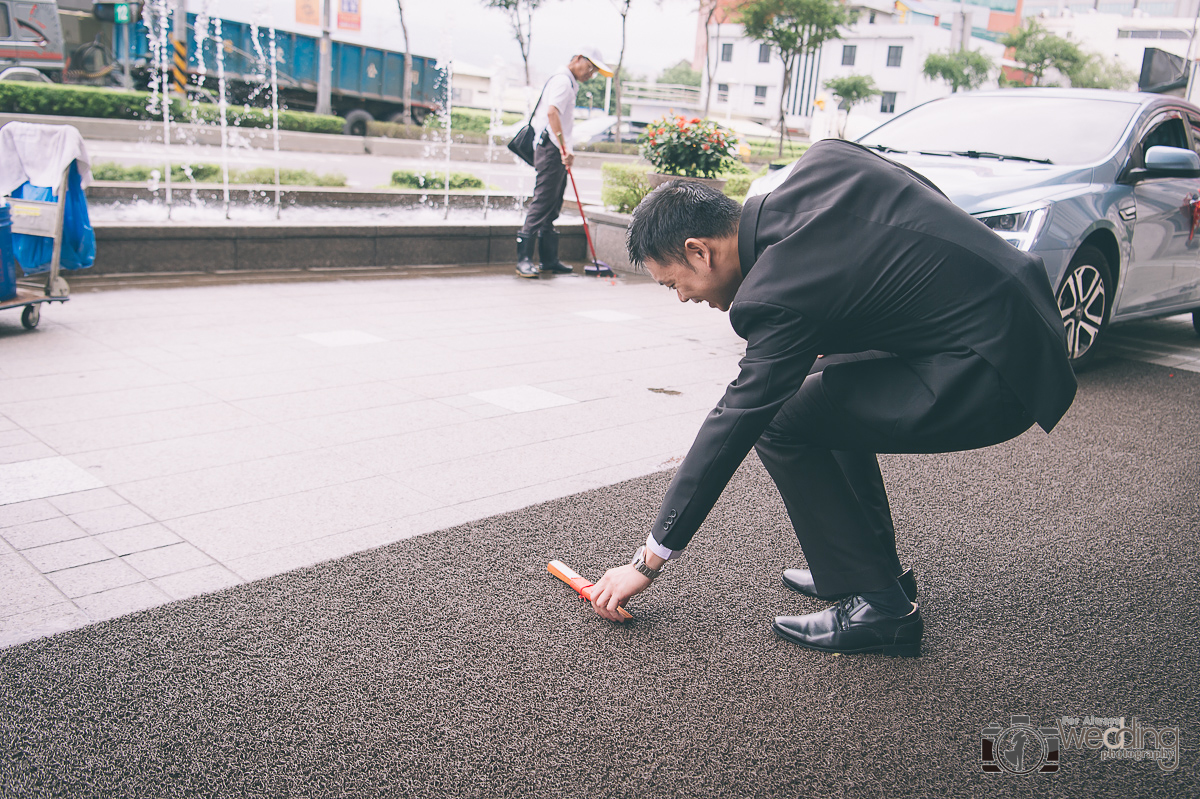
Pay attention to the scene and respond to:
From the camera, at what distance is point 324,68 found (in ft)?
72.2

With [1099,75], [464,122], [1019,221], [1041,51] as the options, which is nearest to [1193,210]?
[1019,221]

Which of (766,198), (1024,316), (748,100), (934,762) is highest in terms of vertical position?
(748,100)

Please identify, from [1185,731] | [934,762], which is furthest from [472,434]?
[1185,731]

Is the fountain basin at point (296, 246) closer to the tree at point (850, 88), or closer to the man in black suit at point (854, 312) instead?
the man in black suit at point (854, 312)

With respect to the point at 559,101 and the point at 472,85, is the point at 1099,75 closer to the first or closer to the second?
the point at 472,85

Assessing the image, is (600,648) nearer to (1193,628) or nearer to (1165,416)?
(1193,628)

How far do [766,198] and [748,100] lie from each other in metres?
79.3

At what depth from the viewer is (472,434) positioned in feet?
14.4

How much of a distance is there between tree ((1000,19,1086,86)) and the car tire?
43480 mm

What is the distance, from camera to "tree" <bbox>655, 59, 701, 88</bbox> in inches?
4321

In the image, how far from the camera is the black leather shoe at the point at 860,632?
2646 millimetres

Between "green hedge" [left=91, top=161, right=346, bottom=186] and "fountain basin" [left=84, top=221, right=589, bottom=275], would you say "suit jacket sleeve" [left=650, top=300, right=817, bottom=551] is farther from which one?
"green hedge" [left=91, top=161, right=346, bottom=186]

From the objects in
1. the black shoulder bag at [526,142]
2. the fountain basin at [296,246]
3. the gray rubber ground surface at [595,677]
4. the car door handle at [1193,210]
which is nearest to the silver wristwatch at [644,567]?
the gray rubber ground surface at [595,677]

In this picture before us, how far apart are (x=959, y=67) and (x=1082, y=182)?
60.2 m
